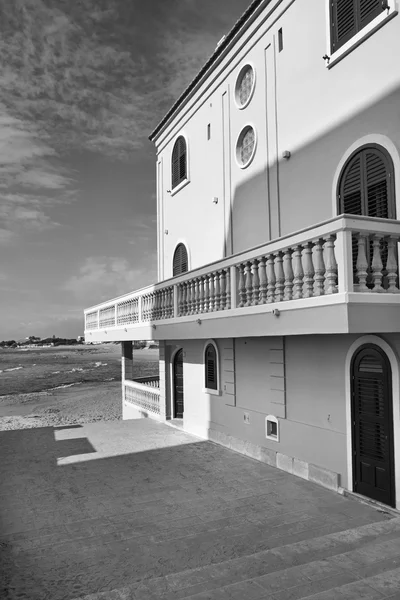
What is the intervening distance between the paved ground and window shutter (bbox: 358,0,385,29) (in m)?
7.28

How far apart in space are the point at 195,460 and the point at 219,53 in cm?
983

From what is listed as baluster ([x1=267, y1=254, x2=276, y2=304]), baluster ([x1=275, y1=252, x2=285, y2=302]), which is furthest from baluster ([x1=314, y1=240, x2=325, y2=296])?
baluster ([x1=267, y1=254, x2=276, y2=304])

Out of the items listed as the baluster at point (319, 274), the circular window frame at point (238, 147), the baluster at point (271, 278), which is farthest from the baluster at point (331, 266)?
the circular window frame at point (238, 147)

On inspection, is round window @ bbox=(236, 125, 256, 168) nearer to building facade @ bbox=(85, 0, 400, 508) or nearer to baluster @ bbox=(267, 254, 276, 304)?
building facade @ bbox=(85, 0, 400, 508)

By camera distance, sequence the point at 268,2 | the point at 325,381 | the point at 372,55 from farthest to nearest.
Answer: the point at 268,2 → the point at 325,381 → the point at 372,55

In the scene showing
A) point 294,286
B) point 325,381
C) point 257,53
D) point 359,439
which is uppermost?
point 257,53

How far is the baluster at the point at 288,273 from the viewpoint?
6922mm

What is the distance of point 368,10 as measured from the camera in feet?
24.6

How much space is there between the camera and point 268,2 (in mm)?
10180

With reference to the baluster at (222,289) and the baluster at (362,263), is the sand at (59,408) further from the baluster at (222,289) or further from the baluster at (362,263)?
the baluster at (362,263)

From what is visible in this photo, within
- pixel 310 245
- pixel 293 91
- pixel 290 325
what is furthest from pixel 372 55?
pixel 290 325

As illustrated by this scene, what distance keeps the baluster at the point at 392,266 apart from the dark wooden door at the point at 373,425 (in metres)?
1.33

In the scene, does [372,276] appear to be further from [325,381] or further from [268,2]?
[268,2]

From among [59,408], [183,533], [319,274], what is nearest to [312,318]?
[319,274]
